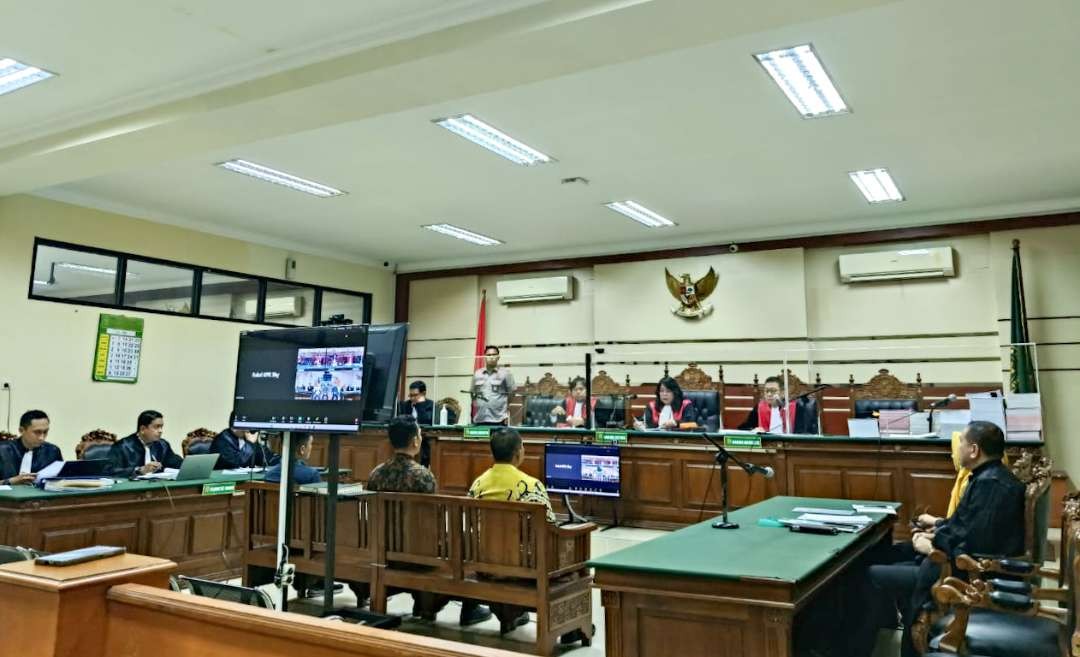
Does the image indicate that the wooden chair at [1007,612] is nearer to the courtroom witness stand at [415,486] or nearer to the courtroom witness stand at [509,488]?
the courtroom witness stand at [509,488]

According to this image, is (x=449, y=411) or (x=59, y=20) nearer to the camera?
(x=59, y=20)

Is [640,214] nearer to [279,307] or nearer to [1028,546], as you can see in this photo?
[279,307]

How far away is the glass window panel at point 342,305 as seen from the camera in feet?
32.9

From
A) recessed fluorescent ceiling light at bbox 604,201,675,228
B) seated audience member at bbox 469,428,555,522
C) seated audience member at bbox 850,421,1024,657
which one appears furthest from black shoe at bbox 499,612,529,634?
recessed fluorescent ceiling light at bbox 604,201,675,228

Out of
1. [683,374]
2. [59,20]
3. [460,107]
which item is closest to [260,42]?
[59,20]

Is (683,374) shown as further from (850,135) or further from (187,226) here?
(187,226)

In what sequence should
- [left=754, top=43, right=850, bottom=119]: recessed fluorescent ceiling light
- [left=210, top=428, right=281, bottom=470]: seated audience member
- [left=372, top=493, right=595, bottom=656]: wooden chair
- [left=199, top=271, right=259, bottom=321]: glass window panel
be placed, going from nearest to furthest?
[left=372, top=493, right=595, bottom=656]: wooden chair
[left=754, top=43, right=850, bottom=119]: recessed fluorescent ceiling light
[left=210, top=428, right=281, bottom=470]: seated audience member
[left=199, top=271, right=259, bottom=321]: glass window panel

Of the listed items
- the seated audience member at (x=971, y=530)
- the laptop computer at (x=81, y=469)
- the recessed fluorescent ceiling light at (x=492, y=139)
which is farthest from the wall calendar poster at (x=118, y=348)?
the seated audience member at (x=971, y=530)

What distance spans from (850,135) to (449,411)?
517 cm

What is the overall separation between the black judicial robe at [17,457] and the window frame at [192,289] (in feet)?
7.09

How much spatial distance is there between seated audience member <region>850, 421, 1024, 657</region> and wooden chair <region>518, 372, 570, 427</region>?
5.22 metres

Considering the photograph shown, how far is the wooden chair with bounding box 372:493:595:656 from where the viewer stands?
3.33m

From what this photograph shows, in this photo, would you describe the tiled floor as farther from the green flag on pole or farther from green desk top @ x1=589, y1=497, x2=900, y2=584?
the green flag on pole

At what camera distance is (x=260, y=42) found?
A: 13.4 feet
